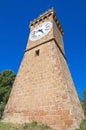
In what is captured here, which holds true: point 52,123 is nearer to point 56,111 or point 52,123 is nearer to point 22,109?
point 56,111

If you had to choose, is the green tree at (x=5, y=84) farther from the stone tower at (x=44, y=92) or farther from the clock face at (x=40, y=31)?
the clock face at (x=40, y=31)

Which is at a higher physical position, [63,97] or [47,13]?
[47,13]

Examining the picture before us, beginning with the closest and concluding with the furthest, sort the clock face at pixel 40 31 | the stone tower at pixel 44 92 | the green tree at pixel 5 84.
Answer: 1. the stone tower at pixel 44 92
2. the clock face at pixel 40 31
3. the green tree at pixel 5 84

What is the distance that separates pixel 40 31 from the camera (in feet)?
45.2

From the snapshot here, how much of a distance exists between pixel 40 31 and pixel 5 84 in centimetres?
882

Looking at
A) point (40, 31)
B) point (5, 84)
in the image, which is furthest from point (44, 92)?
point (5, 84)

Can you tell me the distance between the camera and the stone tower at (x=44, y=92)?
7.80 m

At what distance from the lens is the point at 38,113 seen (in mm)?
8469

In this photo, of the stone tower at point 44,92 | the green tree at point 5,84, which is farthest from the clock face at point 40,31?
the green tree at point 5,84

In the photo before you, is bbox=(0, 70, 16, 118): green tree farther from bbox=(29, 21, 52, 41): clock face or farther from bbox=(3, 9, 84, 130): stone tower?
bbox=(29, 21, 52, 41): clock face

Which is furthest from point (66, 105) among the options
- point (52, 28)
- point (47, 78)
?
point (52, 28)

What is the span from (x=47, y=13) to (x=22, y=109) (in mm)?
9963

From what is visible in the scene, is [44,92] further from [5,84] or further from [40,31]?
[5,84]

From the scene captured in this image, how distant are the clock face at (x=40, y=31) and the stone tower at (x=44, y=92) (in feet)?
0.44
